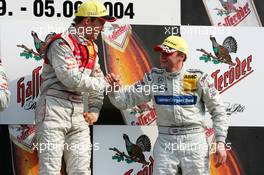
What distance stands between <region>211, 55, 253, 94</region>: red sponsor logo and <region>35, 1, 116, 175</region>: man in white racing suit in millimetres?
922

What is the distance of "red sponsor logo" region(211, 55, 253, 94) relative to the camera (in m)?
4.02

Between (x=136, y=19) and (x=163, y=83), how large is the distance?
59 cm

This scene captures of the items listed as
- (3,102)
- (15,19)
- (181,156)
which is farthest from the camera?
(15,19)

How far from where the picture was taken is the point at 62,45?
11.0 feet

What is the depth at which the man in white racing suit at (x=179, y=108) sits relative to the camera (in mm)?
3488

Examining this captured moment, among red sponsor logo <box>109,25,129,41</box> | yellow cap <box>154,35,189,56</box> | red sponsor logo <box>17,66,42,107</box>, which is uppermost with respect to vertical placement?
red sponsor logo <box>109,25,129,41</box>

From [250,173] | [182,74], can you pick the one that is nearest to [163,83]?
[182,74]

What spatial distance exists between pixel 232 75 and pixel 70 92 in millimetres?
1257

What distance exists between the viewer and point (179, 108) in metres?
3.52

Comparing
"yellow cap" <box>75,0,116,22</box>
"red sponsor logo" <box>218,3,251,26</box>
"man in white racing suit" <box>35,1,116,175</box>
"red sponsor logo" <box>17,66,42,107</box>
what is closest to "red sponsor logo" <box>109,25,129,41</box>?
"man in white racing suit" <box>35,1,116,175</box>

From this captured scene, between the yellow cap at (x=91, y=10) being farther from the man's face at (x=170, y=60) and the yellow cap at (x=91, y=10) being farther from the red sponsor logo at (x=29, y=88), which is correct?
the red sponsor logo at (x=29, y=88)

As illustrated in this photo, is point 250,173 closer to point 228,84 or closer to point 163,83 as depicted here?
point 228,84

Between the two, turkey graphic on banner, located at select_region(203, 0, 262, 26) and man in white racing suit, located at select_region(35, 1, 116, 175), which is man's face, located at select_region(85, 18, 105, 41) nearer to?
man in white racing suit, located at select_region(35, 1, 116, 175)

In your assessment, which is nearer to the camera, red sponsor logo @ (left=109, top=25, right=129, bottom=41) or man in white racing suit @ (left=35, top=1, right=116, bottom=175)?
man in white racing suit @ (left=35, top=1, right=116, bottom=175)
